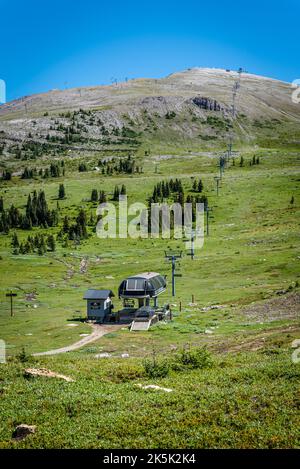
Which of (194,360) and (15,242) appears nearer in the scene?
(194,360)

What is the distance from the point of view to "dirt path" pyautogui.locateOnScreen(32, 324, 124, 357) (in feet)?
Answer: 165

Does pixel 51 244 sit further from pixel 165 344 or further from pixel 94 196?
pixel 165 344

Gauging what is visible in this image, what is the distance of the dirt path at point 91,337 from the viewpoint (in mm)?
50378

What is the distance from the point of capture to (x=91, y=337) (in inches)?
2288

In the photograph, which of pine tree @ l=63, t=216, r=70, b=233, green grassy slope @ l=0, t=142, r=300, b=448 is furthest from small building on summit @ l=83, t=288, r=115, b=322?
pine tree @ l=63, t=216, r=70, b=233

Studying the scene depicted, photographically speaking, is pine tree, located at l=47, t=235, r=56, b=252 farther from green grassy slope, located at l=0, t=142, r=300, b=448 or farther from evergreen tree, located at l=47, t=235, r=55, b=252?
green grassy slope, located at l=0, t=142, r=300, b=448

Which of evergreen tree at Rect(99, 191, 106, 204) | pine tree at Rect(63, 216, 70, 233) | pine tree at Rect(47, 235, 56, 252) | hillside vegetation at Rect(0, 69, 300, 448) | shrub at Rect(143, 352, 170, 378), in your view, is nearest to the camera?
hillside vegetation at Rect(0, 69, 300, 448)

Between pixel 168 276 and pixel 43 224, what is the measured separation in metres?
86.4

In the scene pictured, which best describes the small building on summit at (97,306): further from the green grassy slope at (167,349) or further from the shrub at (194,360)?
the shrub at (194,360)

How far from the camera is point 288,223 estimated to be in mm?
139000

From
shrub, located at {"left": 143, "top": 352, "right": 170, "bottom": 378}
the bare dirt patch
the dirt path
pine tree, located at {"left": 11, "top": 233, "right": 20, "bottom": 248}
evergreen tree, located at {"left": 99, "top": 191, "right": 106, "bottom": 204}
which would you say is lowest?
the dirt path

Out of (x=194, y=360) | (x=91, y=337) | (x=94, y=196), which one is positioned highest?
(x=94, y=196)

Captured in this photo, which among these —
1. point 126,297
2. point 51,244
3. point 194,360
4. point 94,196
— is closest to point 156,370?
point 194,360

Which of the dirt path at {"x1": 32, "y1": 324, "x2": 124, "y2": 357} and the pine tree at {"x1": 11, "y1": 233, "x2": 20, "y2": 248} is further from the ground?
the pine tree at {"x1": 11, "y1": 233, "x2": 20, "y2": 248}
